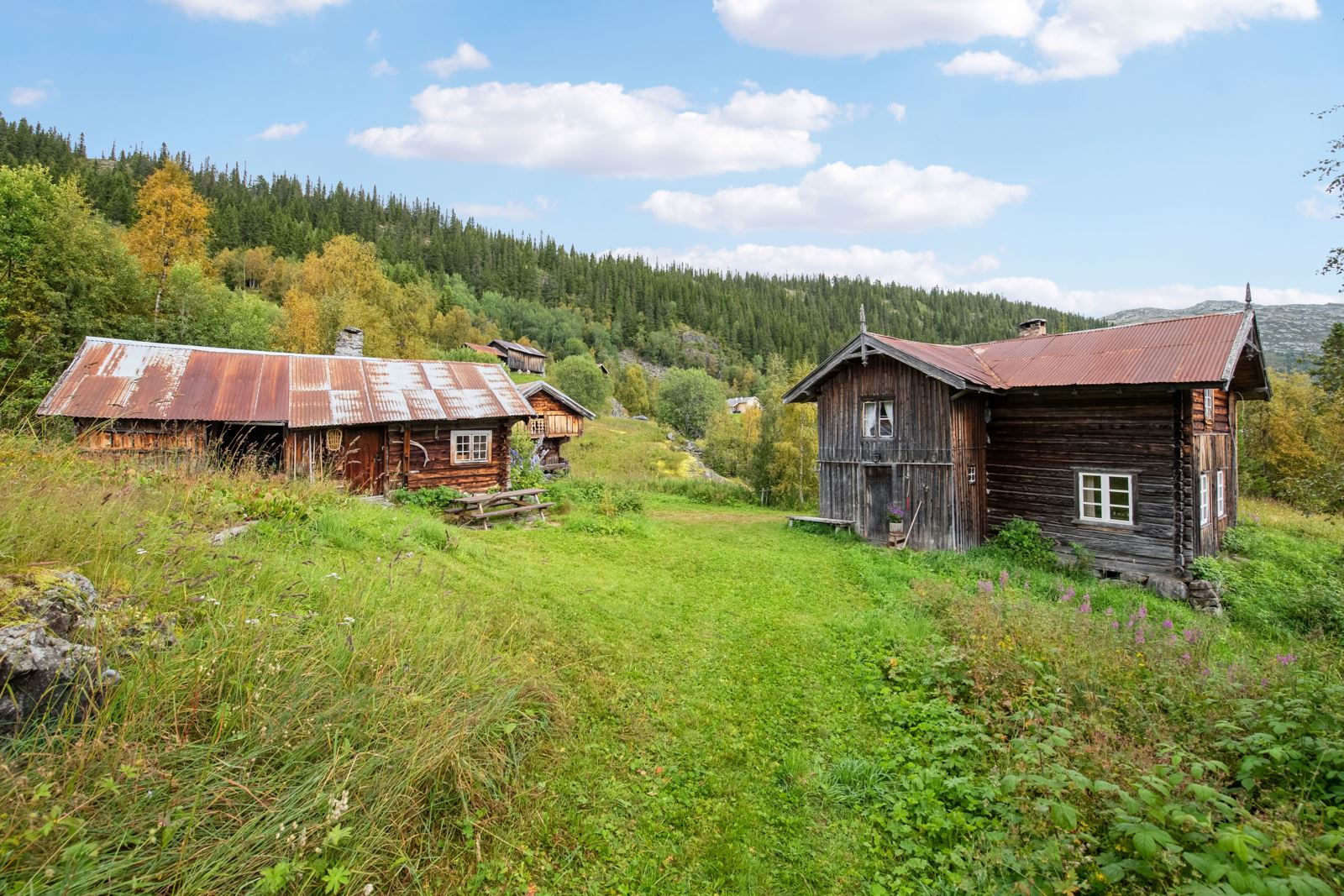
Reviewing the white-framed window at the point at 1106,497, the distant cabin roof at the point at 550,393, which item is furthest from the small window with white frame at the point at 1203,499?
the distant cabin roof at the point at 550,393

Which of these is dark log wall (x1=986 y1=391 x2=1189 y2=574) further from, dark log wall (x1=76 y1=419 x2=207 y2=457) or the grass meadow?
dark log wall (x1=76 y1=419 x2=207 y2=457)

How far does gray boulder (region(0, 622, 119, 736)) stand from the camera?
272 centimetres

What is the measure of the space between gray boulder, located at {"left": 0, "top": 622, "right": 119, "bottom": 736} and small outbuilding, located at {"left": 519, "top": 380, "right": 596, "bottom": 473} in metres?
29.5

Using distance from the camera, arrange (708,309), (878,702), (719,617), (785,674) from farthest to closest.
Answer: (708,309)
(719,617)
(785,674)
(878,702)

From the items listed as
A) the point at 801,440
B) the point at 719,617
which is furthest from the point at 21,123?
the point at 719,617

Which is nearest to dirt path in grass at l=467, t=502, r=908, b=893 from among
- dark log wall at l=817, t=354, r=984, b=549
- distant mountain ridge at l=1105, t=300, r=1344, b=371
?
dark log wall at l=817, t=354, r=984, b=549

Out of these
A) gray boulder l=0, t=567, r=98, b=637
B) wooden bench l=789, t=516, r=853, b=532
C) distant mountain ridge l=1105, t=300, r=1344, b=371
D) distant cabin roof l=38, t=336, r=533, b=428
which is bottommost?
wooden bench l=789, t=516, r=853, b=532

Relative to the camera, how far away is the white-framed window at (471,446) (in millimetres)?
17719

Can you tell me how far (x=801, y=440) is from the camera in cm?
2494

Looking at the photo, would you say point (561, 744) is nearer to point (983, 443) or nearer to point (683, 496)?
point (983, 443)

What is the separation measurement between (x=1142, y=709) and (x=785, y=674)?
3419 mm

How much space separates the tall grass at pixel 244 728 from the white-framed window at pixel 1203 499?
16.4 m

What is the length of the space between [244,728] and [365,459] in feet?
47.1

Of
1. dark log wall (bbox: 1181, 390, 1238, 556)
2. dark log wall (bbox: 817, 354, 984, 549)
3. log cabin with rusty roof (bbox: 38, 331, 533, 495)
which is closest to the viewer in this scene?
dark log wall (bbox: 1181, 390, 1238, 556)
